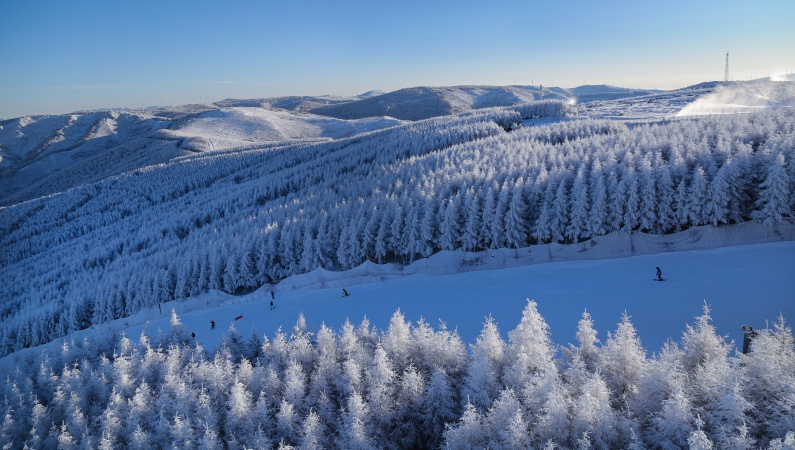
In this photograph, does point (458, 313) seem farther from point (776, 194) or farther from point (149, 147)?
point (149, 147)

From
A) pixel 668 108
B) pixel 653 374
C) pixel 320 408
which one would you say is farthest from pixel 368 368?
pixel 668 108

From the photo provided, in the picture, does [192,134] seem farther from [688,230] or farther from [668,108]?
[688,230]

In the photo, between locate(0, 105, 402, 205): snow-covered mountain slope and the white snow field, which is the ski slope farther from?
locate(0, 105, 402, 205): snow-covered mountain slope

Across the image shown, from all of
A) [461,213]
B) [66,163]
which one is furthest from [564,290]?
[66,163]

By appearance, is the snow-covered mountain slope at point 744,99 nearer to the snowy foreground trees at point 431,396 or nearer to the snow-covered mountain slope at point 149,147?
the snowy foreground trees at point 431,396

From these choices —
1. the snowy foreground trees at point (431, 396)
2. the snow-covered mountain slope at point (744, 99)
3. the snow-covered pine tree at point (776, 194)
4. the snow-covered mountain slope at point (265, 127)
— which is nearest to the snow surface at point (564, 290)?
the snow-covered pine tree at point (776, 194)

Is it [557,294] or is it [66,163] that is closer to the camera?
[557,294]
